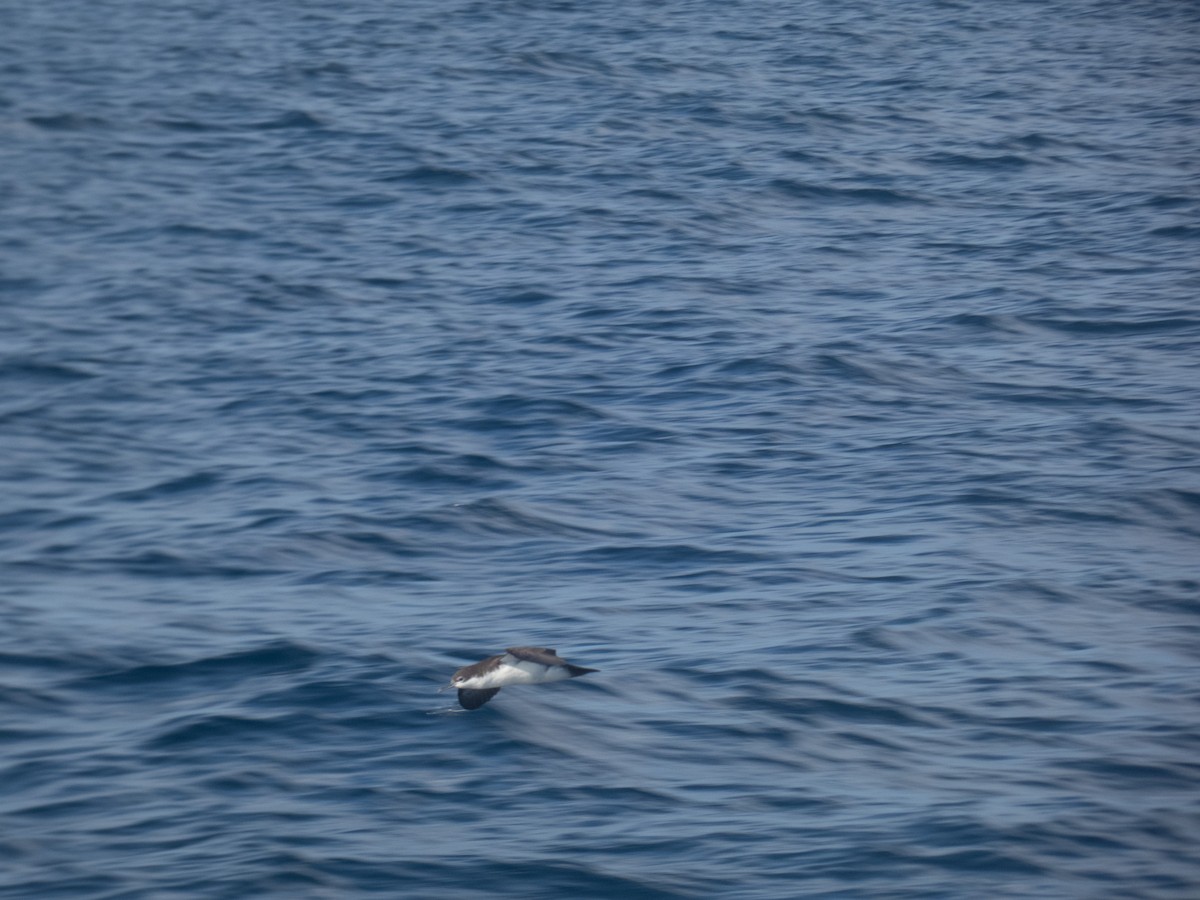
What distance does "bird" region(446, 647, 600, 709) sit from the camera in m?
8.66

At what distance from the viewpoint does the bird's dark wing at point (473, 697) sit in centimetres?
878

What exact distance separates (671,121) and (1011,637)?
1584cm

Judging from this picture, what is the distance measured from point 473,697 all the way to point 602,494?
3.57 meters

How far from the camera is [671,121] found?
24.6 m

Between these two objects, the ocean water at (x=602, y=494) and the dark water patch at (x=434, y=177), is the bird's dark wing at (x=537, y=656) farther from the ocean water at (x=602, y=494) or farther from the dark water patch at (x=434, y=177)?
the dark water patch at (x=434, y=177)

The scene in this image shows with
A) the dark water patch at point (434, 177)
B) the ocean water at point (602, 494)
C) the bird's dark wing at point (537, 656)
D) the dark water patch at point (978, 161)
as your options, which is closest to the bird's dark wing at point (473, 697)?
the ocean water at point (602, 494)

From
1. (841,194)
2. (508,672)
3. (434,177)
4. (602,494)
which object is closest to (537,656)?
(508,672)

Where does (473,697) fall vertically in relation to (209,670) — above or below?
above

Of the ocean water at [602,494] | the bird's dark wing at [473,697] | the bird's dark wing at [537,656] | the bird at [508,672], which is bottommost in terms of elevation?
the ocean water at [602,494]

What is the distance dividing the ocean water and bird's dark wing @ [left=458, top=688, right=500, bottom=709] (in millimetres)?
125

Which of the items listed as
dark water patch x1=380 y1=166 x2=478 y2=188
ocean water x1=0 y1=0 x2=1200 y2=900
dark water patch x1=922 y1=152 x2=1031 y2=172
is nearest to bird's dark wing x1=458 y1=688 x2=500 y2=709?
ocean water x1=0 y1=0 x2=1200 y2=900

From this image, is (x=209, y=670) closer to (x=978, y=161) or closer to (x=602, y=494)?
(x=602, y=494)

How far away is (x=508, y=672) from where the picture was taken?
8695mm

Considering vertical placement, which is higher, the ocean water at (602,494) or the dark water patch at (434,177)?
the dark water patch at (434,177)
